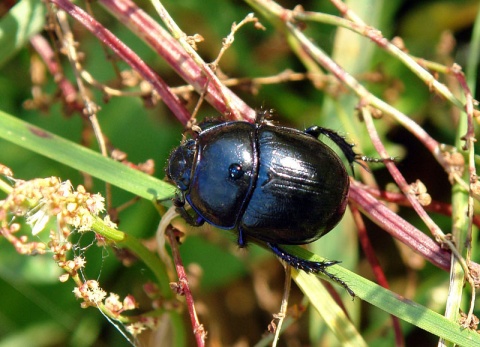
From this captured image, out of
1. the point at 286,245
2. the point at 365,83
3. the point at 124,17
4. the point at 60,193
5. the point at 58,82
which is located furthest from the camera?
the point at 365,83

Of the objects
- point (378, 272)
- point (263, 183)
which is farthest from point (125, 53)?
point (378, 272)

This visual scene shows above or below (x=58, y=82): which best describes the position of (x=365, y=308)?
below

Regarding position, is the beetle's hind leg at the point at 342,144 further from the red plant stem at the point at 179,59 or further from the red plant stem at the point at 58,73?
the red plant stem at the point at 58,73

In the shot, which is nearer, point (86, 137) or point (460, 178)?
point (460, 178)

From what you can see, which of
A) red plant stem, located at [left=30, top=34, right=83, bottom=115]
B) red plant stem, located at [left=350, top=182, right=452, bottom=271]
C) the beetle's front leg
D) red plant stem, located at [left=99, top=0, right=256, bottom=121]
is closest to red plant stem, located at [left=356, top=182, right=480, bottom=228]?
red plant stem, located at [left=350, top=182, right=452, bottom=271]

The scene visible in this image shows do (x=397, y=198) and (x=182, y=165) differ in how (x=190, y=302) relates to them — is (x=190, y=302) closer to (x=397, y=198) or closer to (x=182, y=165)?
(x=182, y=165)

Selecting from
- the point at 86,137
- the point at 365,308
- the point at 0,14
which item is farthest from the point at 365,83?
the point at 0,14

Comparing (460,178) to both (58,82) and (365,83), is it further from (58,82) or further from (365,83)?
(58,82)
